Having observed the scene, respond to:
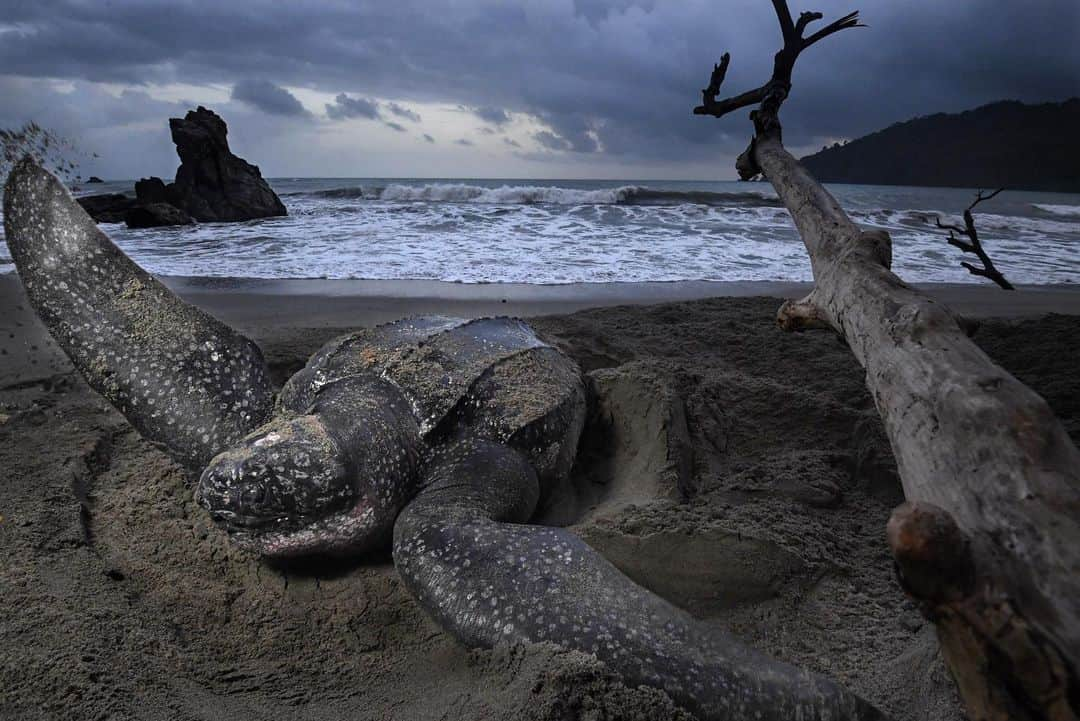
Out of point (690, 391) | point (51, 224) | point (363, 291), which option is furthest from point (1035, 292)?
point (51, 224)

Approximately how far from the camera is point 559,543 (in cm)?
175

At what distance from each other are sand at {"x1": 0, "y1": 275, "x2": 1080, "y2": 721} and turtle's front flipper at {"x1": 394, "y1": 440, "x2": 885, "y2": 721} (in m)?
0.07

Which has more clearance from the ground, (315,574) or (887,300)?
(887,300)

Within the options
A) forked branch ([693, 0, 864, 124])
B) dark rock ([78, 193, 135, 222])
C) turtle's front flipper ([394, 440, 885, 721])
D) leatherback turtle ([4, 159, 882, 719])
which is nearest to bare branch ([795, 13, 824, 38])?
forked branch ([693, 0, 864, 124])

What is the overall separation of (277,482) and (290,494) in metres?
0.05

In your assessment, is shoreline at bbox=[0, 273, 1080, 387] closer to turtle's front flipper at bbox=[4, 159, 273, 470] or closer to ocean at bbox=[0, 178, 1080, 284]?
ocean at bbox=[0, 178, 1080, 284]

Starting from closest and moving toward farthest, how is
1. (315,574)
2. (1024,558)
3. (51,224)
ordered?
(1024,558) → (315,574) → (51,224)

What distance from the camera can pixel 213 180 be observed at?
14297mm

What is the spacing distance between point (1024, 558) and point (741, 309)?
4.14 meters

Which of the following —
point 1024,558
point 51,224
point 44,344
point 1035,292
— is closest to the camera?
point 1024,558

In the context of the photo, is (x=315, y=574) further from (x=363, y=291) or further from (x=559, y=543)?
(x=363, y=291)

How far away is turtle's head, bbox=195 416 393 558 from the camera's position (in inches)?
71.4

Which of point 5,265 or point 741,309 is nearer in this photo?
point 741,309

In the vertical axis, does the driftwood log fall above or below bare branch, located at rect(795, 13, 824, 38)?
below
